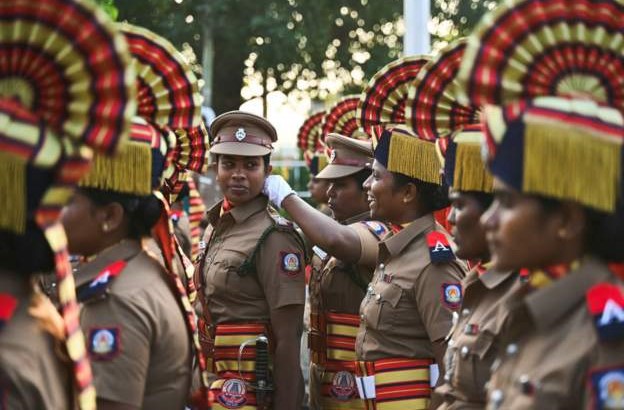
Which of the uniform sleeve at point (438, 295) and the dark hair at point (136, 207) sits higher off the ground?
the dark hair at point (136, 207)

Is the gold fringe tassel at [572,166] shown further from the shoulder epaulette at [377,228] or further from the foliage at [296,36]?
the foliage at [296,36]

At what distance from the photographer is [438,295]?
16.6ft

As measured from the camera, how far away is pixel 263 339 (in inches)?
224

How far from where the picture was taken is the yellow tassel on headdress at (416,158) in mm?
5355

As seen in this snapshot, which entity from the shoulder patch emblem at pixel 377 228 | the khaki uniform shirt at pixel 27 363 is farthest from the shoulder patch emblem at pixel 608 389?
the shoulder patch emblem at pixel 377 228

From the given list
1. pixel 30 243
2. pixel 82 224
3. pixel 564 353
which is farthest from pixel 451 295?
pixel 30 243

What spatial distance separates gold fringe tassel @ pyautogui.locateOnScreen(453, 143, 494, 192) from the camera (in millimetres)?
4039

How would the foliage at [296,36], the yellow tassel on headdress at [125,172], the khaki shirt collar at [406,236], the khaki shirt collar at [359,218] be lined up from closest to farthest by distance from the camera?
1. the yellow tassel on headdress at [125,172]
2. the khaki shirt collar at [406,236]
3. the khaki shirt collar at [359,218]
4. the foliage at [296,36]

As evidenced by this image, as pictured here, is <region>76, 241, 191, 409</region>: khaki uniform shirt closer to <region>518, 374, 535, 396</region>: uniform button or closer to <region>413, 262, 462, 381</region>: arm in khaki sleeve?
<region>518, 374, 535, 396</region>: uniform button

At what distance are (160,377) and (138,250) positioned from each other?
0.48m

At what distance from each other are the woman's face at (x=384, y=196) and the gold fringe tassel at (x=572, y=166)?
253cm

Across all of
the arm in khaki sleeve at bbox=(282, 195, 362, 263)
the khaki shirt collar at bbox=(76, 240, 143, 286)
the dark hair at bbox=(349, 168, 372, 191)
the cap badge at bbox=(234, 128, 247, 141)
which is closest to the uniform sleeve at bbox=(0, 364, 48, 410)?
the khaki shirt collar at bbox=(76, 240, 143, 286)

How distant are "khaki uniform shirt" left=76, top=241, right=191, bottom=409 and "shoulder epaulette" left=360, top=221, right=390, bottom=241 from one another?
2202mm

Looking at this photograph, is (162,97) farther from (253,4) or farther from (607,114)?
(253,4)
